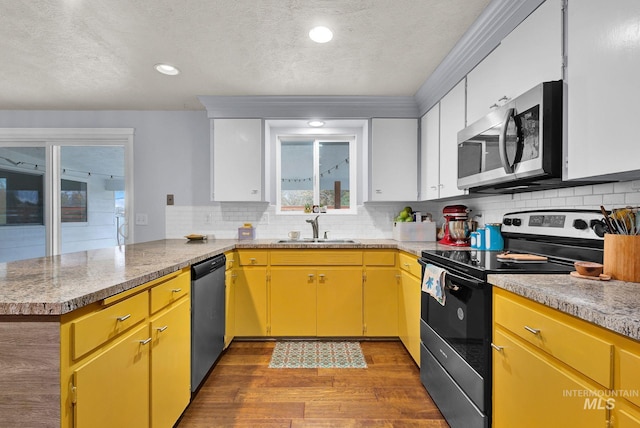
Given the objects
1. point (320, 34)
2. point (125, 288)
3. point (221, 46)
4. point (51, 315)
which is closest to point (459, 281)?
point (125, 288)

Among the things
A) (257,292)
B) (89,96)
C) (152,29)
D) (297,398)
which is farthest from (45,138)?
(297,398)

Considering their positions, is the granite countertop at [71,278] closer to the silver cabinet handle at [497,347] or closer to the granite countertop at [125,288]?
the granite countertop at [125,288]

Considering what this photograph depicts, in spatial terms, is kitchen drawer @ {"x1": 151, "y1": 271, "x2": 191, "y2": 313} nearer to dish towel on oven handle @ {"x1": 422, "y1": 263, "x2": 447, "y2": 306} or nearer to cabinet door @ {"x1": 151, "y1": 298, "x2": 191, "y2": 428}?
cabinet door @ {"x1": 151, "y1": 298, "x2": 191, "y2": 428}

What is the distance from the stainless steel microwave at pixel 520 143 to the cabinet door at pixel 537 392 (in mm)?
759

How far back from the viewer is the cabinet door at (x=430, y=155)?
8.73 feet

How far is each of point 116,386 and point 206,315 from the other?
94 cm

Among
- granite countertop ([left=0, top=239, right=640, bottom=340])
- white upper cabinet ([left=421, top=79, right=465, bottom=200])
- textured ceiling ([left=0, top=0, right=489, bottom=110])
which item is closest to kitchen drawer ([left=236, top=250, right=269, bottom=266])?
granite countertop ([left=0, top=239, right=640, bottom=340])

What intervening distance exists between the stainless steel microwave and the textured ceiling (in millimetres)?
683

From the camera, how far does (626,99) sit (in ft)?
3.41

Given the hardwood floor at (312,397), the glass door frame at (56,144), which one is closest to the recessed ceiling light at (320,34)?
the hardwood floor at (312,397)

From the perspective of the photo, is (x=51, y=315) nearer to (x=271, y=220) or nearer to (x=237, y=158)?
(x=237, y=158)

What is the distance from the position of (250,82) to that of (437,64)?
154 centimetres

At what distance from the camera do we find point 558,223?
5.61 feet

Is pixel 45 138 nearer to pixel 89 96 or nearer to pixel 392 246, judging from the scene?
pixel 89 96
